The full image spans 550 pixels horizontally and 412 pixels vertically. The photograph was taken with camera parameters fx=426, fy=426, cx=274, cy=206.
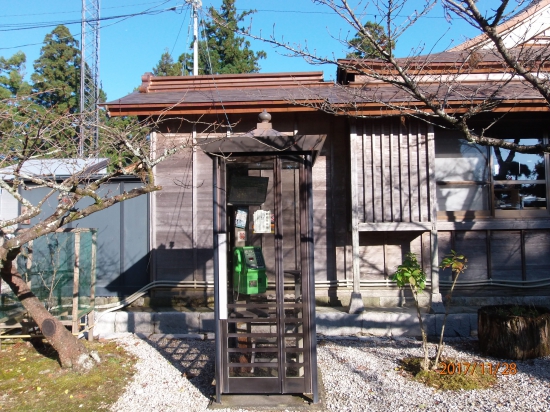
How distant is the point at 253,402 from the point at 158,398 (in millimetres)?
1090

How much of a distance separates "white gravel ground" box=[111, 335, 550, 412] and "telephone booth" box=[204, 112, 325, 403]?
543 millimetres

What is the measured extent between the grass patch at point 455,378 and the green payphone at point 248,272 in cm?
210

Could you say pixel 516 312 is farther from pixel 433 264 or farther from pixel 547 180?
pixel 547 180

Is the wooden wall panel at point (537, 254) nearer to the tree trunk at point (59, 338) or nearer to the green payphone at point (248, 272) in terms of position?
the green payphone at point (248, 272)

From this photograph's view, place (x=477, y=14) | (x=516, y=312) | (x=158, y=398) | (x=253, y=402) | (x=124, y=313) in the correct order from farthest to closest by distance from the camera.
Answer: (x=124, y=313)
(x=516, y=312)
(x=158, y=398)
(x=253, y=402)
(x=477, y=14)

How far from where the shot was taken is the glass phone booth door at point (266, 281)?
4254mm

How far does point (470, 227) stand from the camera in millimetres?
7656

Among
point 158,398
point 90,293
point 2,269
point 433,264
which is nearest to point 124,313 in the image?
point 90,293

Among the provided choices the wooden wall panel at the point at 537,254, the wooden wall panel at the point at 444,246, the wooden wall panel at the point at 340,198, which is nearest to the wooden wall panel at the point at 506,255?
the wooden wall panel at the point at 537,254

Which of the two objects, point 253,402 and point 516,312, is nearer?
point 253,402

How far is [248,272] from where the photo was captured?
450 centimetres

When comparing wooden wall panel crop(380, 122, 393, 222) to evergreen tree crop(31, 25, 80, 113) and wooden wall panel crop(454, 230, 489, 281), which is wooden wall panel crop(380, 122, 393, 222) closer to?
wooden wall panel crop(454, 230, 489, 281)

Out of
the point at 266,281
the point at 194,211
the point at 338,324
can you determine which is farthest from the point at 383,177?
the point at 266,281

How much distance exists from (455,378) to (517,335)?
131 cm
